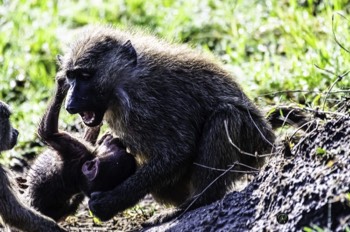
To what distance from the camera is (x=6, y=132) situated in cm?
748

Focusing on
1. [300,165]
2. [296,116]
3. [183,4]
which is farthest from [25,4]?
[300,165]

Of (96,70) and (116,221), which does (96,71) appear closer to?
(96,70)

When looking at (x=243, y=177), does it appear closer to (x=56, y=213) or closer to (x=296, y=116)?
(x=296, y=116)

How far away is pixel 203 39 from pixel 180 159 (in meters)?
3.69

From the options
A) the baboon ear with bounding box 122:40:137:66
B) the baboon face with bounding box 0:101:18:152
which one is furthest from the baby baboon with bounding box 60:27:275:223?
the baboon face with bounding box 0:101:18:152

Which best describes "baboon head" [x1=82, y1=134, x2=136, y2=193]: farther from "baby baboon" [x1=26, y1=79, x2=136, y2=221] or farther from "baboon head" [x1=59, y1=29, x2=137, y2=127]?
"baboon head" [x1=59, y1=29, x2=137, y2=127]

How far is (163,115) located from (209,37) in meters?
3.56

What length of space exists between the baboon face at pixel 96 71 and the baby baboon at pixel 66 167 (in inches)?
11.1

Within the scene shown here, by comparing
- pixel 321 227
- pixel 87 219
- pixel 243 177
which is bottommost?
pixel 87 219

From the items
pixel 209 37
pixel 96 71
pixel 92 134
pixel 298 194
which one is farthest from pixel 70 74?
pixel 209 37

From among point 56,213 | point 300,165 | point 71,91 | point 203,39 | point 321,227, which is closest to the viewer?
point 321,227

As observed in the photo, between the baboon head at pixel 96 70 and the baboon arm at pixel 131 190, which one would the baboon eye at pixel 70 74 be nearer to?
the baboon head at pixel 96 70

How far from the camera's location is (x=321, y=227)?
5566 millimetres

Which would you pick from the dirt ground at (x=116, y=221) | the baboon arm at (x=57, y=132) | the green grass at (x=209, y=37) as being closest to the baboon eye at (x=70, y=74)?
the baboon arm at (x=57, y=132)
